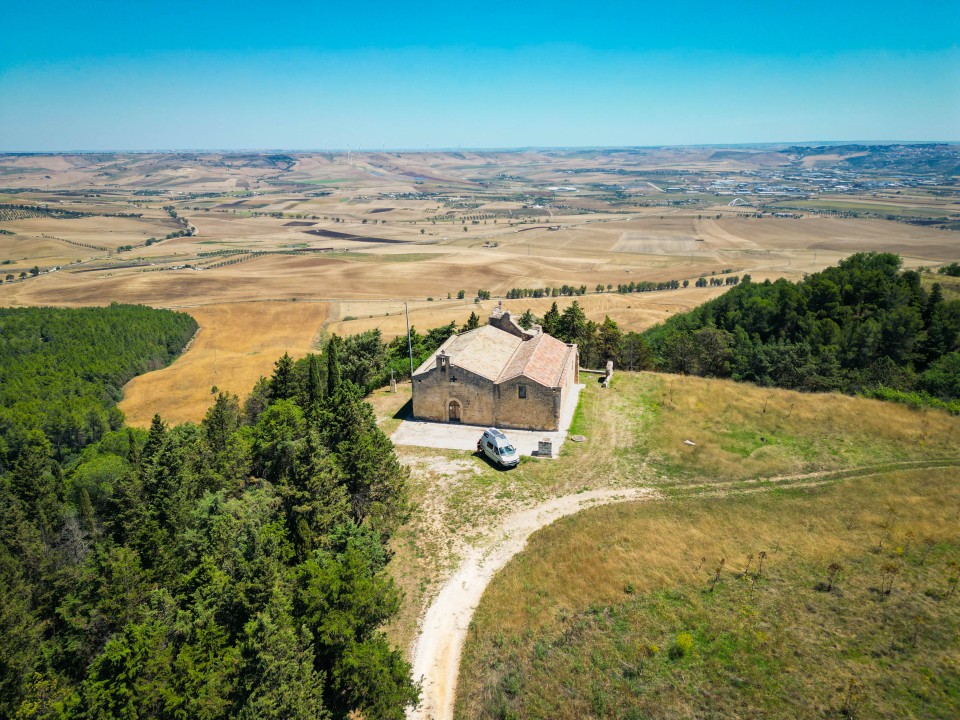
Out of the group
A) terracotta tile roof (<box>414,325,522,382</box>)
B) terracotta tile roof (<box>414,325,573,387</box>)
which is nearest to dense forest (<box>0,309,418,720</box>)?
terracotta tile roof (<box>414,325,522,382</box>)

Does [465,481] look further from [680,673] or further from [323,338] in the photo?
[323,338]

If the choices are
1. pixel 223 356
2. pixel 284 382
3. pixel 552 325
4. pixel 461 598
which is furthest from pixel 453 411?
pixel 223 356

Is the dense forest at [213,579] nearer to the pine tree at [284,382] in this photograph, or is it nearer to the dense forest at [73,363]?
the pine tree at [284,382]

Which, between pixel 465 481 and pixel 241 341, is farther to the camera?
pixel 241 341

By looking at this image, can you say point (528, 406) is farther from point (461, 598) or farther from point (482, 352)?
point (461, 598)

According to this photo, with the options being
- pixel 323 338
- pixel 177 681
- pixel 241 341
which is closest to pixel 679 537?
pixel 177 681

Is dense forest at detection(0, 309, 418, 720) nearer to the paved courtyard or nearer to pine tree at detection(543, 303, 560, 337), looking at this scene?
the paved courtyard

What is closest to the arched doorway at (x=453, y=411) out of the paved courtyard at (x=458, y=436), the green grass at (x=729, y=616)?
the paved courtyard at (x=458, y=436)
